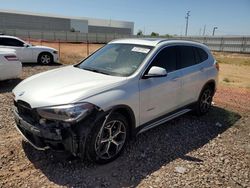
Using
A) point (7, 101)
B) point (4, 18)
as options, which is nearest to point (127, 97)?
point (7, 101)

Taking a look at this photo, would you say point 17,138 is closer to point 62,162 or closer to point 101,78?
point 62,162

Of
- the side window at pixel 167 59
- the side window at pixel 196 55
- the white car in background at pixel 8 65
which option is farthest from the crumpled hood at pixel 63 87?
the white car in background at pixel 8 65

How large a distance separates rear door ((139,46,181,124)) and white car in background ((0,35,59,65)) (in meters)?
9.80

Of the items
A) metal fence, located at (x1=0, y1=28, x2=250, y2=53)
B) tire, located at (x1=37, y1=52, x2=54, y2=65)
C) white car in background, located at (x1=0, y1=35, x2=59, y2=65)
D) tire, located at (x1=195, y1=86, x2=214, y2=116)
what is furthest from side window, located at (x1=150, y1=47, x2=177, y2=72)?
metal fence, located at (x1=0, y1=28, x2=250, y2=53)

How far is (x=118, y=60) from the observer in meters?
4.59

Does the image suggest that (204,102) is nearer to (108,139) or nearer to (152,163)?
(152,163)

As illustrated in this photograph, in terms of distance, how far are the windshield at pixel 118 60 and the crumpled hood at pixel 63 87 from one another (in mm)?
243

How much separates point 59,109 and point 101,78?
94cm

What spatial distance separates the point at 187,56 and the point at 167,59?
81 centimetres

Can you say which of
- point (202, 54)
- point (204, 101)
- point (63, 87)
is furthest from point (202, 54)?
point (63, 87)

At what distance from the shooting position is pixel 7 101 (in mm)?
6652

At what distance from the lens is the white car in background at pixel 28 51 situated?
1263 cm

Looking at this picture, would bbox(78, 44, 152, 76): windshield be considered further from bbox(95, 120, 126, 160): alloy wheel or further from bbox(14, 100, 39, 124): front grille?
bbox(14, 100, 39, 124): front grille

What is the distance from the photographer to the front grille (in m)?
3.48
